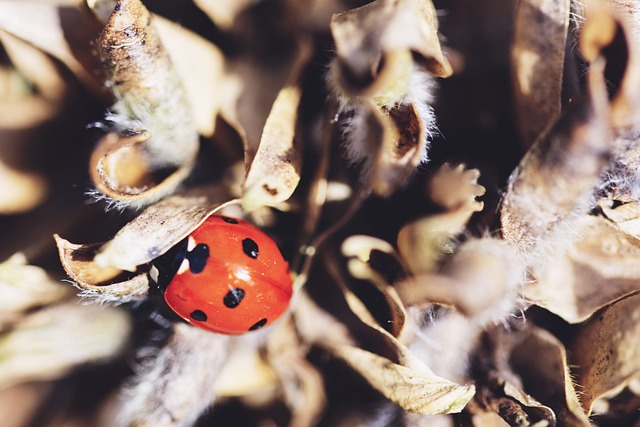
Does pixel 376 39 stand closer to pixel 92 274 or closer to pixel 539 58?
pixel 539 58

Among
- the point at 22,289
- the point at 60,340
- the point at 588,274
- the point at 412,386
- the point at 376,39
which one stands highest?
the point at 376,39

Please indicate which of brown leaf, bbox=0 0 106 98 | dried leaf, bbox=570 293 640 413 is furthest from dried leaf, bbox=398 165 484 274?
brown leaf, bbox=0 0 106 98

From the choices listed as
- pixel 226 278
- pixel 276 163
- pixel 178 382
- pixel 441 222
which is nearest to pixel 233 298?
pixel 226 278

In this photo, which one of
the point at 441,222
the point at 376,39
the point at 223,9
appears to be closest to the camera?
the point at 376,39

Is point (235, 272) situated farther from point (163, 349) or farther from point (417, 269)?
point (417, 269)

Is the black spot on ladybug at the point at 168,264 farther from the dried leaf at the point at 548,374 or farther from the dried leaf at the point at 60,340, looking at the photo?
the dried leaf at the point at 548,374

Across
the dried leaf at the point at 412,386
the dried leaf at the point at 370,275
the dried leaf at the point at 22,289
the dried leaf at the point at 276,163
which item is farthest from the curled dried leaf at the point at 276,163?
the dried leaf at the point at 22,289
